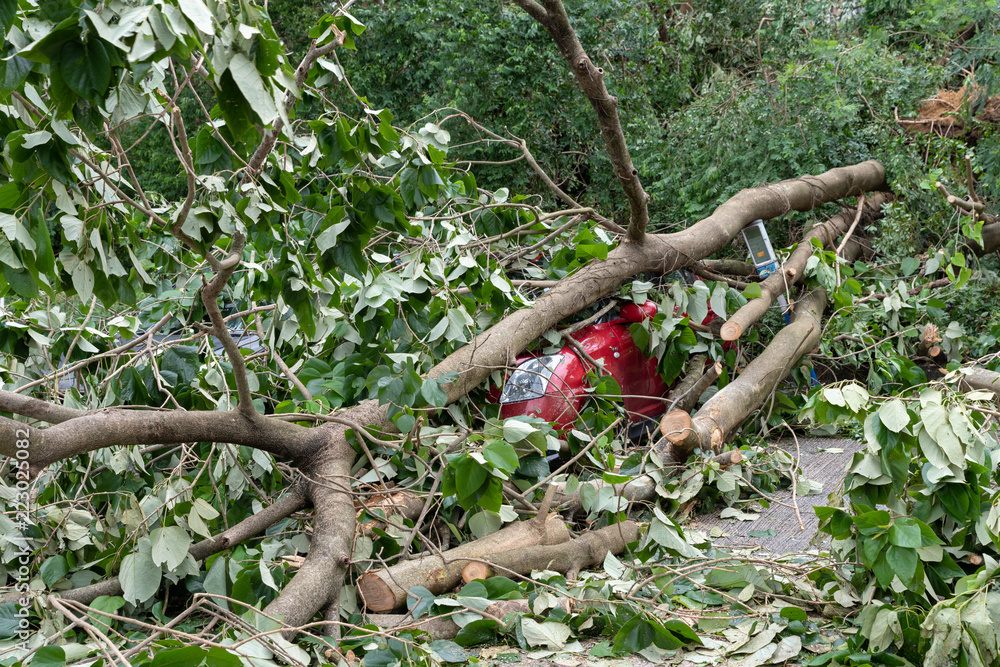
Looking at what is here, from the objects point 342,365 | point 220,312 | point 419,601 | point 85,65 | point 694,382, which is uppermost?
point 85,65

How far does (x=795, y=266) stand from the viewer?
553cm

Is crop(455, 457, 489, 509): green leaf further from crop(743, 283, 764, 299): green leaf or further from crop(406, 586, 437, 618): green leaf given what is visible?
crop(743, 283, 764, 299): green leaf

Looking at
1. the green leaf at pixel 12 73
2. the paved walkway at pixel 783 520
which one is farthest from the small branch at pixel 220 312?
the paved walkway at pixel 783 520

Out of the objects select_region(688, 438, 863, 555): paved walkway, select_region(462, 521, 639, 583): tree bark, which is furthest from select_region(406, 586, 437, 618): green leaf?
select_region(688, 438, 863, 555): paved walkway

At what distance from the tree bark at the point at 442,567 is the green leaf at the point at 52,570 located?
1.16 meters

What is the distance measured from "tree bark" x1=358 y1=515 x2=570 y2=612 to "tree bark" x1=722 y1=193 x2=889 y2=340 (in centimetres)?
199

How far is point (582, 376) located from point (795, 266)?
206 centimetres

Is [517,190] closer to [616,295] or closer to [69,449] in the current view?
[616,295]

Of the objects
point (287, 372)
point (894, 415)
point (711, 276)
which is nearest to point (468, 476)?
point (894, 415)

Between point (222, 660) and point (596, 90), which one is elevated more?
point (596, 90)

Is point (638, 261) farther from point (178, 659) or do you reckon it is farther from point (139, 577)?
point (178, 659)

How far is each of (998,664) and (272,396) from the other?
11.2ft

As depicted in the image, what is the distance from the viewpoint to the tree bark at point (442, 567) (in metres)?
2.83

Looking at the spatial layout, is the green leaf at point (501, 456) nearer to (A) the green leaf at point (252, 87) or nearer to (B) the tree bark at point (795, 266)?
(A) the green leaf at point (252, 87)
